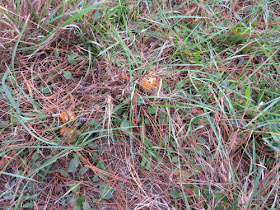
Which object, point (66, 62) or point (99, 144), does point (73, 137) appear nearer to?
point (99, 144)

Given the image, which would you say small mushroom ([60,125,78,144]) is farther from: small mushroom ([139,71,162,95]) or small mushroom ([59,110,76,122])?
small mushroom ([139,71,162,95])

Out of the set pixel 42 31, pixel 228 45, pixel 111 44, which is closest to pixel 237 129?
pixel 228 45

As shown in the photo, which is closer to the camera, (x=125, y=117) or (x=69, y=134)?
(x=69, y=134)

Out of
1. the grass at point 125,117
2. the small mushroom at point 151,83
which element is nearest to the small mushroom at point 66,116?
the grass at point 125,117

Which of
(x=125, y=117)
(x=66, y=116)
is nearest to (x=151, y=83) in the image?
(x=125, y=117)

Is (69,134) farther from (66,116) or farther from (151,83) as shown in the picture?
(151,83)

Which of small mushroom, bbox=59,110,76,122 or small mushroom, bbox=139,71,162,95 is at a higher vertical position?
small mushroom, bbox=139,71,162,95

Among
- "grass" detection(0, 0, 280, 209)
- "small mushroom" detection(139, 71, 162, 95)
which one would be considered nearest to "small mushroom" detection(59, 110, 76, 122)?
"grass" detection(0, 0, 280, 209)

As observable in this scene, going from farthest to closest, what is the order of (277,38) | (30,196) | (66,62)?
(277,38) → (66,62) → (30,196)

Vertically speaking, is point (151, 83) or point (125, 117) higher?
point (151, 83)
